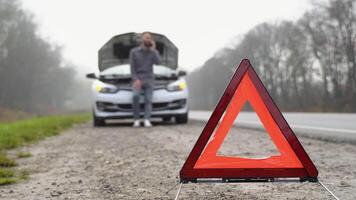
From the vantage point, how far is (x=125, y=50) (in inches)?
468

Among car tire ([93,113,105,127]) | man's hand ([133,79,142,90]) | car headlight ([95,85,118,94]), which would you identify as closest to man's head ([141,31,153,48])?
man's hand ([133,79,142,90])

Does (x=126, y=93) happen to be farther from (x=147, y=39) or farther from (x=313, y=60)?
Answer: (x=313, y=60)

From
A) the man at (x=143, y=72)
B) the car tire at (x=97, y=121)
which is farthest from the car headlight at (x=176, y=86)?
the car tire at (x=97, y=121)

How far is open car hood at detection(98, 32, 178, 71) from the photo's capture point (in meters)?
11.6

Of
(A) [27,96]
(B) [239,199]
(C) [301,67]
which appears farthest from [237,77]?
(A) [27,96]

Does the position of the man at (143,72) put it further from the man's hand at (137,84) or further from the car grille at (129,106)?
the car grille at (129,106)

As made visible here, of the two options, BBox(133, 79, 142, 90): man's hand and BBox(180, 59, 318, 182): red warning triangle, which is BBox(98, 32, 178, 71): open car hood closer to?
BBox(133, 79, 142, 90): man's hand

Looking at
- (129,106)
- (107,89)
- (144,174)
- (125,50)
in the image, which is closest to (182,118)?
(129,106)

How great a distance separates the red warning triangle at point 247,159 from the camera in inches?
103

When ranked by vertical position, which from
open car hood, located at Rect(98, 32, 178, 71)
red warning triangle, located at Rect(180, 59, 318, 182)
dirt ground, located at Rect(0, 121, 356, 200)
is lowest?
dirt ground, located at Rect(0, 121, 356, 200)

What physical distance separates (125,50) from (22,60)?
46296 mm

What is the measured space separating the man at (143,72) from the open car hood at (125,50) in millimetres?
1597

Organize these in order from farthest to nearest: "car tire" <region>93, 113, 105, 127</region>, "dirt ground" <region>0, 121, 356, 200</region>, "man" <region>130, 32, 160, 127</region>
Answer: "car tire" <region>93, 113, 105, 127</region>, "man" <region>130, 32, 160, 127</region>, "dirt ground" <region>0, 121, 356, 200</region>

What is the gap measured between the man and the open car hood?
5.24 feet
